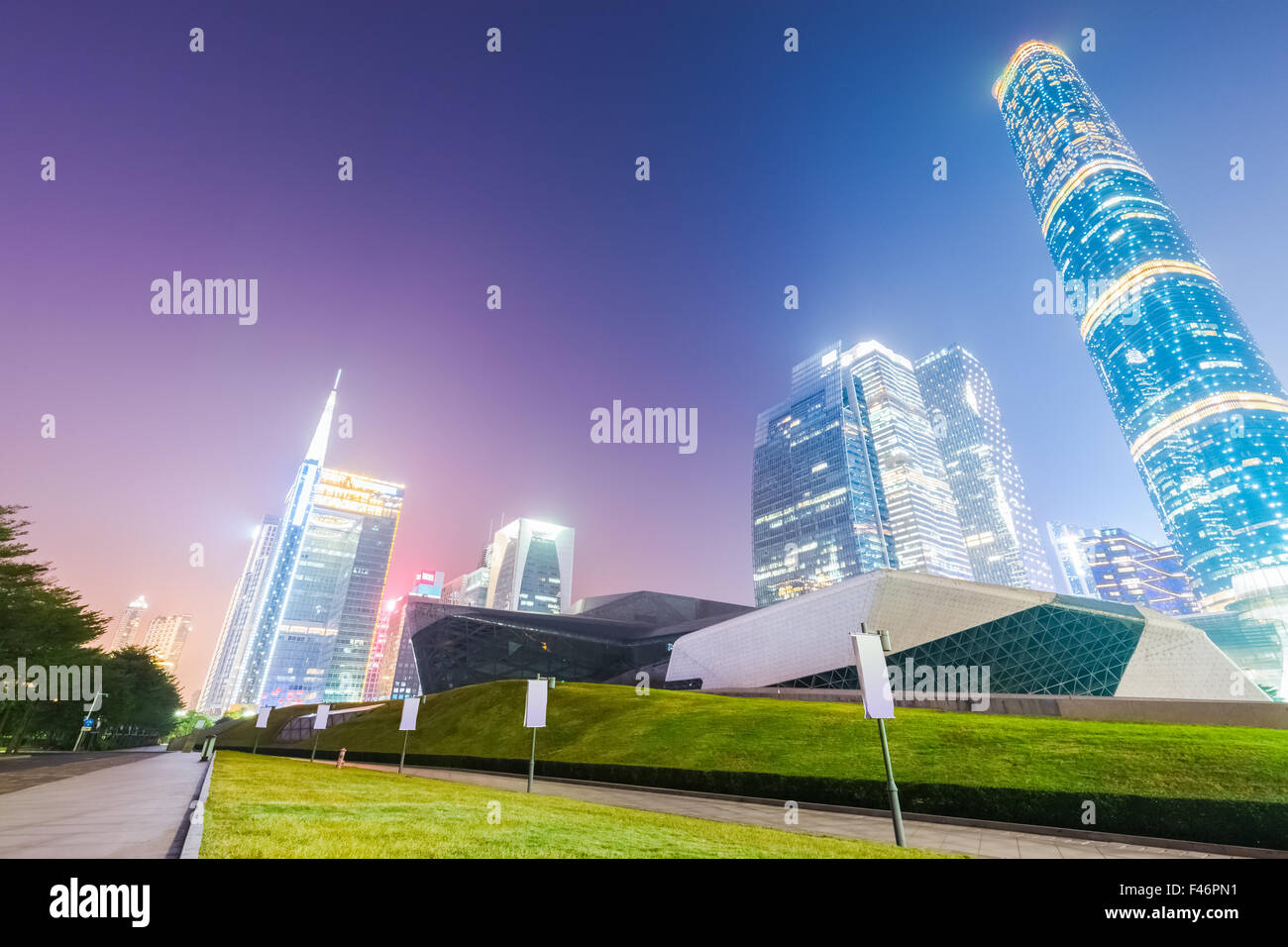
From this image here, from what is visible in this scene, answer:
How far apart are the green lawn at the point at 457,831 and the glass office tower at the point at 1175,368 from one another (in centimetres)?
18190

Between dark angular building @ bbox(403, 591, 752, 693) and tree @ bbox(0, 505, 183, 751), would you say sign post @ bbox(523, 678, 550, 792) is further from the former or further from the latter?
dark angular building @ bbox(403, 591, 752, 693)

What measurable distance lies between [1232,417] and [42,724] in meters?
228

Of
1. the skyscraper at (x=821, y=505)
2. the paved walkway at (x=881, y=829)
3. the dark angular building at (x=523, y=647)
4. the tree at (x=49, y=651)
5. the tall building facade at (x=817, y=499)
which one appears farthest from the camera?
the skyscraper at (x=821, y=505)

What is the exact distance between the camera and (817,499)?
17200cm

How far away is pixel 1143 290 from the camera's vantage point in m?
150

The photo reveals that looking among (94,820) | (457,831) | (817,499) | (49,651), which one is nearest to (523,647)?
(49,651)

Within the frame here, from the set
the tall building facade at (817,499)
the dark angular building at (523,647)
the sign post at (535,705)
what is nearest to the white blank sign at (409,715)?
the sign post at (535,705)

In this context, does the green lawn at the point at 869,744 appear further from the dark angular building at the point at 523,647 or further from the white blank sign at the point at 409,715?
the dark angular building at the point at 523,647

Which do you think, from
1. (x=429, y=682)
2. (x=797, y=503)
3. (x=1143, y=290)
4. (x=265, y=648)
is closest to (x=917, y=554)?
(x=797, y=503)

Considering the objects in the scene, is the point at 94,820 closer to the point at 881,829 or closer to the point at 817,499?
the point at 881,829

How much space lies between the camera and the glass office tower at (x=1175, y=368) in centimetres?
13038

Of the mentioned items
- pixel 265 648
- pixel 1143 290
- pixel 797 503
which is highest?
pixel 1143 290

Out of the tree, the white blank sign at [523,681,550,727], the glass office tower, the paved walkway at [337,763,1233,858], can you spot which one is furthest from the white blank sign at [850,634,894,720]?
Result: the glass office tower
